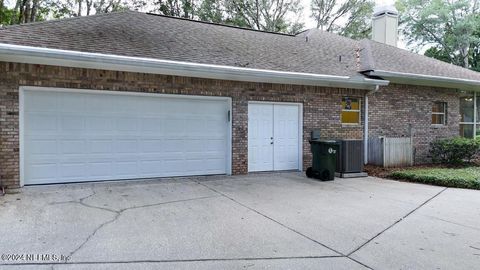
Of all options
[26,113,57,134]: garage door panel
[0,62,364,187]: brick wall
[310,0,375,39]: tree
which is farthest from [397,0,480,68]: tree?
[26,113,57,134]: garage door panel

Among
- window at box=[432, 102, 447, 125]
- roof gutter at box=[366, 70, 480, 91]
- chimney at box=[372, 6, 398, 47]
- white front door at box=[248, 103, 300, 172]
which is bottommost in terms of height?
white front door at box=[248, 103, 300, 172]

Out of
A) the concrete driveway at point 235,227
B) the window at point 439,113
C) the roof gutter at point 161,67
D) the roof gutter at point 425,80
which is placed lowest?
the concrete driveway at point 235,227

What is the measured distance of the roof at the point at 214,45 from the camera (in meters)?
7.80

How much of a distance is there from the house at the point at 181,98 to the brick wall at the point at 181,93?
0.08ft

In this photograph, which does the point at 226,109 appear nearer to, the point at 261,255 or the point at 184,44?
the point at 184,44

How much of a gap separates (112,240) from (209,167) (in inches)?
200

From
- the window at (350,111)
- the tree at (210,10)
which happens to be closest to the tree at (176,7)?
the tree at (210,10)

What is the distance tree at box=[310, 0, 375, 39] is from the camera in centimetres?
2703

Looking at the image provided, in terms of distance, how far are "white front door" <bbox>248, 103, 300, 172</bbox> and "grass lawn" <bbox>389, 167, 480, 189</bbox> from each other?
117 inches

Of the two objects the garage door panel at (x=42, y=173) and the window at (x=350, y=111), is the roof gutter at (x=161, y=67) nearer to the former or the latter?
the window at (x=350, y=111)

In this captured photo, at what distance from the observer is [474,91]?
46.5ft

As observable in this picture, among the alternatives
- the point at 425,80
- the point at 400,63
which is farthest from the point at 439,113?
the point at 400,63

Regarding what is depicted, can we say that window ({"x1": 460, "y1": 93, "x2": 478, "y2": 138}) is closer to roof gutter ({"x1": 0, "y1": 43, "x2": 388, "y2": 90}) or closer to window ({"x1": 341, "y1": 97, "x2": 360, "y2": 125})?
window ({"x1": 341, "y1": 97, "x2": 360, "y2": 125})

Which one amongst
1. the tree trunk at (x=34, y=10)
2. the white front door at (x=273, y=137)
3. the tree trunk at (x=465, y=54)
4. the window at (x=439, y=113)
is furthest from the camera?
the tree trunk at (x=465, y=54)
